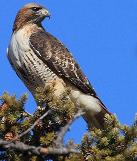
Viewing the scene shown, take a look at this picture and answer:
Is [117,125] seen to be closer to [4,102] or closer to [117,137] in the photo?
[117,137]

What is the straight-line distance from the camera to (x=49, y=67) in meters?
8.51

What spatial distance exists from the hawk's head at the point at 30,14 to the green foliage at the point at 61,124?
3.80 meters

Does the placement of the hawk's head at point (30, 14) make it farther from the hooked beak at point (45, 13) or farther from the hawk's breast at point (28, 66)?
the hawk's breast at point (28, 66)

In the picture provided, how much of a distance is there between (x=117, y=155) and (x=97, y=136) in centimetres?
28

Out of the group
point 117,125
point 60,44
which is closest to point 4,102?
point 117,125

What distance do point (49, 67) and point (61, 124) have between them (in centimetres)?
292

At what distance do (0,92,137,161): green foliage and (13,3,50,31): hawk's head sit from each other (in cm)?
380

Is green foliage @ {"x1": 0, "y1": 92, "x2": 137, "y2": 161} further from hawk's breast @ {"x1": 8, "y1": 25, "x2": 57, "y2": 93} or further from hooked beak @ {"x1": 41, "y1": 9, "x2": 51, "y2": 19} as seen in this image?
hooked beak @ {"x1": 41, "y1": 9, "x2": 51, "y2": 19}

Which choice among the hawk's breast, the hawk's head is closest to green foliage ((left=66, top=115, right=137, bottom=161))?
the hawk's breast

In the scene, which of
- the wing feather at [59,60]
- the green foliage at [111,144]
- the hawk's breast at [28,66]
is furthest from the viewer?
the wing feather at [59,60]

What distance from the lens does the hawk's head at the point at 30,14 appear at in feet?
30.4

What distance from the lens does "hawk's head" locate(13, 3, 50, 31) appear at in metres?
9.27

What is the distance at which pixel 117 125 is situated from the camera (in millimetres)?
5562

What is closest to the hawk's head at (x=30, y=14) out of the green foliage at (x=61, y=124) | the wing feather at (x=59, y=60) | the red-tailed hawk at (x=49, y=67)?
the red-tailed hawk at (x=49, y=67)
